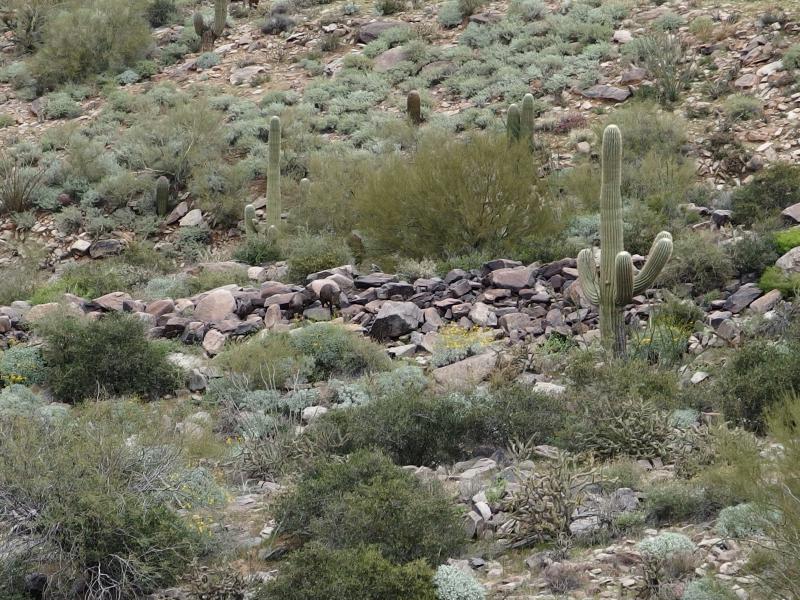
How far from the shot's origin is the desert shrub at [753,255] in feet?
47.8

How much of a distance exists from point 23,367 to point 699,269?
26.5 ft

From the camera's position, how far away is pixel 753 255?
14648 mm

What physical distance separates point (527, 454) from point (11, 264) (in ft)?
53.0

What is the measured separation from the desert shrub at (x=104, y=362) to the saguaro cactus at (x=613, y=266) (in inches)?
181

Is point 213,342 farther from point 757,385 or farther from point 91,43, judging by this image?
point 91,43

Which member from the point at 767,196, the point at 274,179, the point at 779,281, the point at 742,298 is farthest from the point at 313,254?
the point at 779,281

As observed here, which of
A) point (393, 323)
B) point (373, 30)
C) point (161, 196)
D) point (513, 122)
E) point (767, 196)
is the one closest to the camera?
point (393, 323)

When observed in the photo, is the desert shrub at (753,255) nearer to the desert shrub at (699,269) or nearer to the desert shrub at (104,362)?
the desert shrub at (699,269)

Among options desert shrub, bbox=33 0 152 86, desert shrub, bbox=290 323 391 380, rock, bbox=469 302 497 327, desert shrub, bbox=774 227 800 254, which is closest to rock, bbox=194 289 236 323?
desert shrub, bbox=290 323 391 380

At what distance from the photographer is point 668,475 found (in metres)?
8.77

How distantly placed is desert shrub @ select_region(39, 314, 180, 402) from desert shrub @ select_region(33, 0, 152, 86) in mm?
21415

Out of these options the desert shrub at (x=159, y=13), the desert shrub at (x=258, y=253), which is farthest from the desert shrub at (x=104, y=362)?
the desert shrub at (x=159, y=13)

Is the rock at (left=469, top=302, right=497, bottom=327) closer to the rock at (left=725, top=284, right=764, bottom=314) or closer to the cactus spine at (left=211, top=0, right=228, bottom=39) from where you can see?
the rock at (left=725, top=284, right=764, bottom=314)

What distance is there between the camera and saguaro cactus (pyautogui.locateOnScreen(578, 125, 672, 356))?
39.7ft
